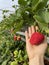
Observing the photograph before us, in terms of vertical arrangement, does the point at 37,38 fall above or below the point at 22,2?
below

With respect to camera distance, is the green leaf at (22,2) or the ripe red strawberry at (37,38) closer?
the ripe red strawberry at (37,38)

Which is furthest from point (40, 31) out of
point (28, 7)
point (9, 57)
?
point (9, 57)

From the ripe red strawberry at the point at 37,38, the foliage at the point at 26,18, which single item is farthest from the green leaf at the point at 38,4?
the ripe red strawberry at the point at 37,38

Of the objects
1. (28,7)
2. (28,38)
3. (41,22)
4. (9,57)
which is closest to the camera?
(41,22)

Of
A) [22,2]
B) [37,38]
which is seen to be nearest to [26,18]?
[22,2]

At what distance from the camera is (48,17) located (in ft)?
4.42

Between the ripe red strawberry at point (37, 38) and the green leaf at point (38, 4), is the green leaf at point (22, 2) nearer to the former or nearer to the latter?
the green leaf at point (38, 4)

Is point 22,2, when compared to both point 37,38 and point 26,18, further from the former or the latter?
point 37,38

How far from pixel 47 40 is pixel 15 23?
1.13 feet

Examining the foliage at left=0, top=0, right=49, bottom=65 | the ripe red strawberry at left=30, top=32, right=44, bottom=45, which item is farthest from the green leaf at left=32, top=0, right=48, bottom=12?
the ripe red strawberry at left=30, top=32, right=44, bottom=45

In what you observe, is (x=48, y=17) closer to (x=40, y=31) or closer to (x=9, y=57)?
(x=40, y=31)

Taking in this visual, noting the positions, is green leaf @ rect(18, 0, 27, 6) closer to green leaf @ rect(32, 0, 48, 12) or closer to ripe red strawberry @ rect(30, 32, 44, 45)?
green leaf @ rect(32, 0, 48, 12)

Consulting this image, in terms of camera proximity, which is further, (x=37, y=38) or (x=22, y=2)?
(x=22, y=2)

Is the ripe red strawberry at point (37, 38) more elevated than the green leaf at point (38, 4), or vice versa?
the green leaf at point (38, 4)
